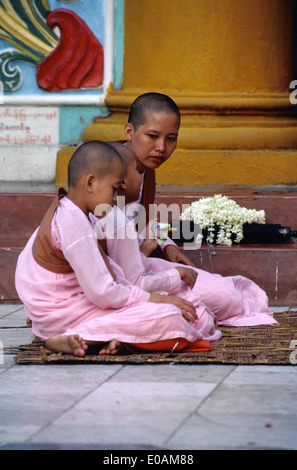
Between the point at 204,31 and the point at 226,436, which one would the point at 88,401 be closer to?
the point at 226,436

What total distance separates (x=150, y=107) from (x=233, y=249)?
1458 mm

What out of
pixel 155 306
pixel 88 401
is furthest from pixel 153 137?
pixel 88 401

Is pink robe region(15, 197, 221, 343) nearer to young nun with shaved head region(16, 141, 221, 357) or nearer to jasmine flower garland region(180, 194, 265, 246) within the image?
young nun with shaved head region(16, 141, 221, 357)

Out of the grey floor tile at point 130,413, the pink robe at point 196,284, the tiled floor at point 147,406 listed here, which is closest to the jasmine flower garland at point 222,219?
the pink robe at point 196,284

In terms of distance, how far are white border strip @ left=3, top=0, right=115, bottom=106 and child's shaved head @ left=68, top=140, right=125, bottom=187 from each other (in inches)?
140

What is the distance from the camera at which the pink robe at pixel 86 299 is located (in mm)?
4137

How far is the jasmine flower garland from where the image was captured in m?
6.10

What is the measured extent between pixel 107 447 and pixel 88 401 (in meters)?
0.61

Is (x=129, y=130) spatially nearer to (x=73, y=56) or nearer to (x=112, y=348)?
(x=112, y=348)

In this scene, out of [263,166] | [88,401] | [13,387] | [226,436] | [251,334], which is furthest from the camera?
[263,166]

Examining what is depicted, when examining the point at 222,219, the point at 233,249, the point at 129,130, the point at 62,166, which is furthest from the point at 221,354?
the point at 62,166

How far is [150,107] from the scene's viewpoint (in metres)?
5.06
